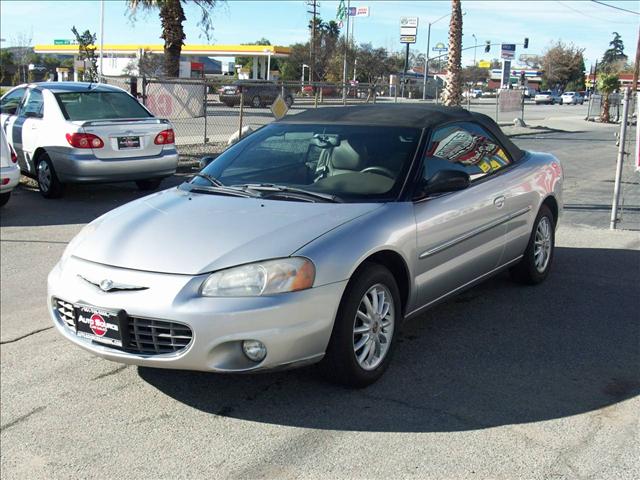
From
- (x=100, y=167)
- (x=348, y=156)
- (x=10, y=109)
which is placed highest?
(x=10, y=109)

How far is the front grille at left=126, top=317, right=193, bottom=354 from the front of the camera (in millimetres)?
3444

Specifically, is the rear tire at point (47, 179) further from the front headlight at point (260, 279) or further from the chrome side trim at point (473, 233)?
the front headlight at point (260, 279)

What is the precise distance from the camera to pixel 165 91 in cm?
1716

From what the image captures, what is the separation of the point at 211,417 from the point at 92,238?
1250mm

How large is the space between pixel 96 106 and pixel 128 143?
0.87 m

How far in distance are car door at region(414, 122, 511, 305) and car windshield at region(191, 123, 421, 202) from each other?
212 millimetres

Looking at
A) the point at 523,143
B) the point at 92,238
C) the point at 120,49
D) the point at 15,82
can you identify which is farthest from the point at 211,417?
the point at 120,49

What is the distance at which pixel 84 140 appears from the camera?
9.48 metres

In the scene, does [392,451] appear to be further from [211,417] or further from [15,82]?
[15,82]

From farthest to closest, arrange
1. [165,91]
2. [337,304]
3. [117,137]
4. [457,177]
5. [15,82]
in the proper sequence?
[15,82] < [165,91] < [117,137] < [457,177] < [337,304]

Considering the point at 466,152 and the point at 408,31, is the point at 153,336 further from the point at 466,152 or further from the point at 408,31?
the point at 408,31

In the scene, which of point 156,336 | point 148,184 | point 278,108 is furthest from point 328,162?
point 278,108

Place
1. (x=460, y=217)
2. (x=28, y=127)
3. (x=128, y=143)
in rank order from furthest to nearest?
(x=28, y=127), (x=128, y=143), (x=460, y=217)

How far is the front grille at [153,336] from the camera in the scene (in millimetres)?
3445
